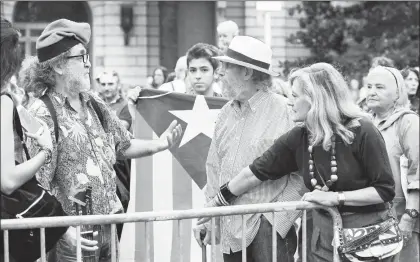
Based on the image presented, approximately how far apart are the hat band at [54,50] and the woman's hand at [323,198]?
61.3 inches

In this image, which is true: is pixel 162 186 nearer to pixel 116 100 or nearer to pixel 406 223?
pixel 406 223

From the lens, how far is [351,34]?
21422mm

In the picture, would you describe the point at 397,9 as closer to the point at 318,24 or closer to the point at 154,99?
the point at 318,24

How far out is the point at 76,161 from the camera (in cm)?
454

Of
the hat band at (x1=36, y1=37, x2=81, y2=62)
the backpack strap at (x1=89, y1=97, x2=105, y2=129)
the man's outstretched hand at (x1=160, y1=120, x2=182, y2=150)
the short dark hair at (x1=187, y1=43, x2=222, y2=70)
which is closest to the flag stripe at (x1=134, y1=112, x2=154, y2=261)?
the short dark hair at (x1=187, y1=43, x2=222, y2=70)

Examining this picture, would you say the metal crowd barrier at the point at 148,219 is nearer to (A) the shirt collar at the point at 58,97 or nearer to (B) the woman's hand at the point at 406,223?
(A) the shirt collar at the point at 58,97

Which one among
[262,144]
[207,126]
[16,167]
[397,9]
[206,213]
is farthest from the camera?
[397,9]

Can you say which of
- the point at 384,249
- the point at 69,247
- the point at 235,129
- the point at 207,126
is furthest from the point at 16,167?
the point at 207,126

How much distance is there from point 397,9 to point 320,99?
16.9 meters

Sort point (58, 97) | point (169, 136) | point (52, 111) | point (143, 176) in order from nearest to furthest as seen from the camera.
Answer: point (52, 111)
point (58, 97)
point (169, 136)
point (143, 176)

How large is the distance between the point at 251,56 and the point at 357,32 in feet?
54.8

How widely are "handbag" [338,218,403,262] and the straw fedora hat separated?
43.6 inches

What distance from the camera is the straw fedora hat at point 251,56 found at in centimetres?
495

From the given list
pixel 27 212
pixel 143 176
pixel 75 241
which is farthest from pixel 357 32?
pixel 27 212
